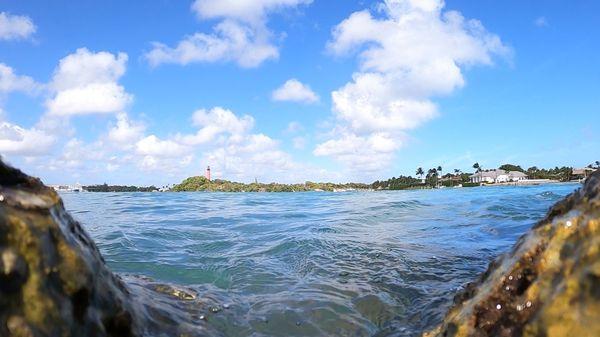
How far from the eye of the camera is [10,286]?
2.00 metres

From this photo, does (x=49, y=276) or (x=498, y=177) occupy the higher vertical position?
(x=498, y=177)

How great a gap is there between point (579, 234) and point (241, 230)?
11051mm

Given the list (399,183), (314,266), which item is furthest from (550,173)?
(314,266)

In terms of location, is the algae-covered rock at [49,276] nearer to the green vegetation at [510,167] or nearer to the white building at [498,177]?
the white building at [498,177]

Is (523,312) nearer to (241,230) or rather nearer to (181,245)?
(181,245)

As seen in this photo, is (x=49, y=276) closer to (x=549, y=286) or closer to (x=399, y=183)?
(x=549, y=286)

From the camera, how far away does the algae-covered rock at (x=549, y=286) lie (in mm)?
1804

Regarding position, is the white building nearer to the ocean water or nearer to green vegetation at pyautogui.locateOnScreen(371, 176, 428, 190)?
green vegetation at pyautogui.locateOnScreen(371, 176, 428, 190)

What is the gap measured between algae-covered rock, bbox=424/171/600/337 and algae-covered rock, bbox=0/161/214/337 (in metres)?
2.07

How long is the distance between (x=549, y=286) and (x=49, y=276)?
2445mm

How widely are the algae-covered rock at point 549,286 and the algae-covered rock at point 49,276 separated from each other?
2.07m

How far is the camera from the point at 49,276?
2.18 m

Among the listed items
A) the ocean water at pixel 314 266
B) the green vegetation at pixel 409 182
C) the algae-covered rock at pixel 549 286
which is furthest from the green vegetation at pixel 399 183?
the algae-covered rock at pixel 549 286

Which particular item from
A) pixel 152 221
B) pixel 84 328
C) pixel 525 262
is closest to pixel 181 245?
pixel 152 221
